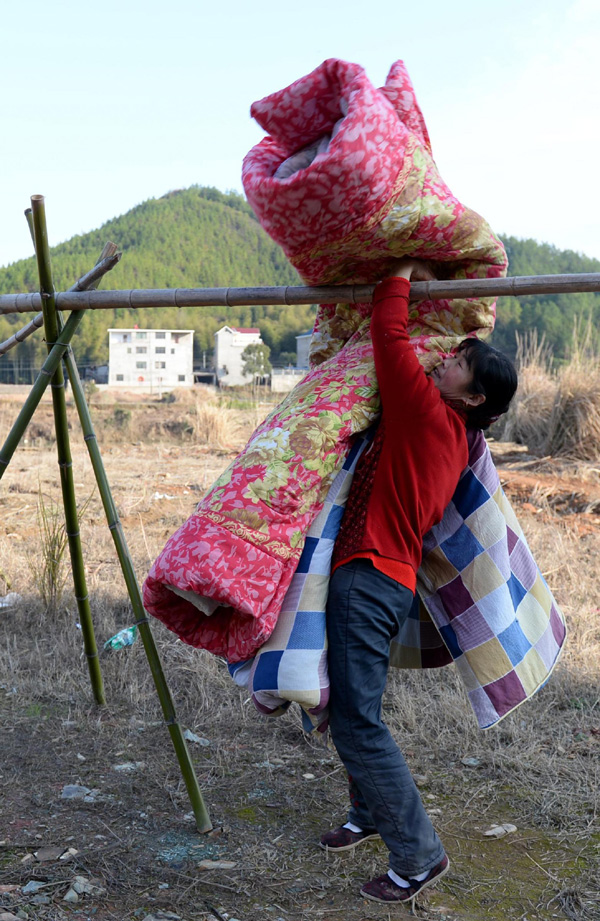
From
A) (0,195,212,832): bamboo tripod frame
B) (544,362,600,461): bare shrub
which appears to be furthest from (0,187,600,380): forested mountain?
(0,195,212,832): bamboo tripod frame

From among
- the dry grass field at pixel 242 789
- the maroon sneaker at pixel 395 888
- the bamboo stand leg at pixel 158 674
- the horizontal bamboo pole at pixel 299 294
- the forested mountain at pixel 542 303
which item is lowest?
the dry grass field at pixel 242 789

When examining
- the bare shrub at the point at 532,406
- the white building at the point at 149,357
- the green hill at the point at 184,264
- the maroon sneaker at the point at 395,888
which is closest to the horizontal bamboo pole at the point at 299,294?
the maroon sneaker at the point at 395,888

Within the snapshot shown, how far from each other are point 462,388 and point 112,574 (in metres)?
3.56

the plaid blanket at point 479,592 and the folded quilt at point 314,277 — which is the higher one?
the folded quilt at point 314,277

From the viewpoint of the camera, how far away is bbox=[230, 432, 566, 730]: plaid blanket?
1.96 metres

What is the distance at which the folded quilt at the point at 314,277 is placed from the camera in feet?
5.74

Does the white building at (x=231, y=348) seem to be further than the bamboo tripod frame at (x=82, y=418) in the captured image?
Yes

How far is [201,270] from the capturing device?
281 ft

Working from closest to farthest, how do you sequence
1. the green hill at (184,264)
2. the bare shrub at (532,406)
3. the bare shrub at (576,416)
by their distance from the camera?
the bare shrub at (576,416)
the bare shrub at (532,406)
the green hill at (184,264)

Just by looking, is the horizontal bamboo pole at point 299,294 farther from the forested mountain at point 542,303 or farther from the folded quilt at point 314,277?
the forested mountain at point 542,303

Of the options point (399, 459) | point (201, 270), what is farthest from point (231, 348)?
point (399, 459)

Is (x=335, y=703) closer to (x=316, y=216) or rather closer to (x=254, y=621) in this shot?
(x=254, y=621)

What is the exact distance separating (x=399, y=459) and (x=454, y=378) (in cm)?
26

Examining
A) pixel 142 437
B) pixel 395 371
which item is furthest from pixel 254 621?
pixel 142 437
